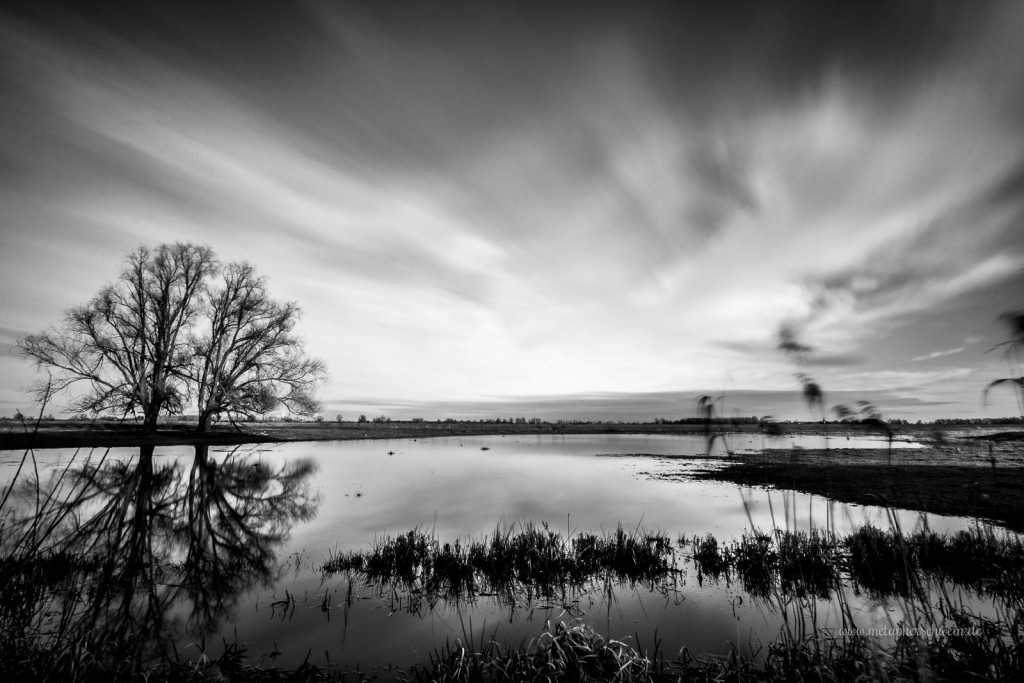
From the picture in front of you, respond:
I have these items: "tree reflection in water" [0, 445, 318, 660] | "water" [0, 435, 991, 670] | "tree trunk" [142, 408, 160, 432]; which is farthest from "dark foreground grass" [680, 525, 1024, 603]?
"tree trunk" [142, 408, 160, 432]

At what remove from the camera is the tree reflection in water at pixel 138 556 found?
547 centimetres

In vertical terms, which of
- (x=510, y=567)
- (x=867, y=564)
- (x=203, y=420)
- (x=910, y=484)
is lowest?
(x=910, y=484)

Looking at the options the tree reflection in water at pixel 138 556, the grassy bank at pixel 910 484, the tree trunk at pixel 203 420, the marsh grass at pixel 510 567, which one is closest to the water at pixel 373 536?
the tree reflection in water at pixel 138 556

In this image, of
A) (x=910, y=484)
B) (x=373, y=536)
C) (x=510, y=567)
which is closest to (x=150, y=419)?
(x=373, y=536)

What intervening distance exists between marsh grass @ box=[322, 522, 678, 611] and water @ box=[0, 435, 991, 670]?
35 centimetres

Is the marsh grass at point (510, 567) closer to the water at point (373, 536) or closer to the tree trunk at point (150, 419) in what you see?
the water at point (373, 536)

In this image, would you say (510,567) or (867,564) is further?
(510,567)

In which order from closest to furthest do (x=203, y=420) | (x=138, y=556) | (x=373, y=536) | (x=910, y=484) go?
(x=138, y=556), (x=373, y=536), (x=910, y=484), (x=203, y=420)

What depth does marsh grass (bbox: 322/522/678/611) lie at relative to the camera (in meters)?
8.34

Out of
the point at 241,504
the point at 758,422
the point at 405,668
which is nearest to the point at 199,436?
the point at 241,504

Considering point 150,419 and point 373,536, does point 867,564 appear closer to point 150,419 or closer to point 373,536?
point 373,536

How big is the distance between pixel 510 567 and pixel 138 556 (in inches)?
305

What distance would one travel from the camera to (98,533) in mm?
10703

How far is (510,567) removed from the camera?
929 centimetres
